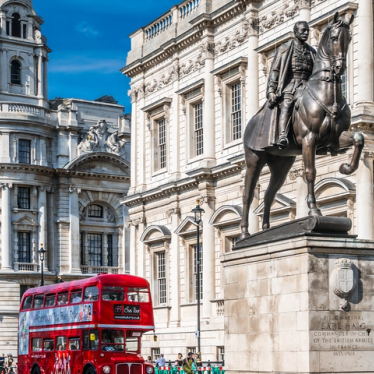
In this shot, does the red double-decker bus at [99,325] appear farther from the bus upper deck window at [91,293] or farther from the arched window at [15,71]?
the arched window at [15,71]

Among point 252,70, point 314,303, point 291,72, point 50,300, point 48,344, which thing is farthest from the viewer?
point 252,70

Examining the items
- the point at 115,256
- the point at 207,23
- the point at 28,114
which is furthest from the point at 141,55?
the point at 115,256

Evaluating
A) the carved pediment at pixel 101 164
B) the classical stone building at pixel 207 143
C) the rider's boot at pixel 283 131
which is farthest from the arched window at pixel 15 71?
the rider's boot at pixel 283 131

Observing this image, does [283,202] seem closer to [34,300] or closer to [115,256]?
[34,300]

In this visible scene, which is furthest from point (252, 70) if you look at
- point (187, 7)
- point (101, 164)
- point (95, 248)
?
point (95, 248)

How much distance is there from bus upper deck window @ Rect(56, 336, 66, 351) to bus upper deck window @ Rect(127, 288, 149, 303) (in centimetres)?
325

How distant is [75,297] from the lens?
34.4 metres

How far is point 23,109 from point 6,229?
9.49 m

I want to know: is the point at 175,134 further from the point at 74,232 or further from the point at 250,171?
the point at 74,232

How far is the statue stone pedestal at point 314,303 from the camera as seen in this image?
16.0 m

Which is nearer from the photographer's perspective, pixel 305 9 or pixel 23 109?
pixel 305 9

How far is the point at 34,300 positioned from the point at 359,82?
50.7 ft

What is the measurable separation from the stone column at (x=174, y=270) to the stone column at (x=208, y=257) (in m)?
2.58

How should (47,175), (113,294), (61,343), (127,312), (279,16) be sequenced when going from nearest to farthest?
1. (113,294)
2. (127,312)
3. (61,343)
4. (279,16)
5. (47,175)
